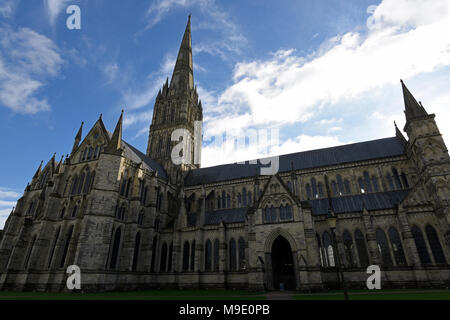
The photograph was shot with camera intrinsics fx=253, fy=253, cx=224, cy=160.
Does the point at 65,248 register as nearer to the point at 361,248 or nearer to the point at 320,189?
the point at 361,248

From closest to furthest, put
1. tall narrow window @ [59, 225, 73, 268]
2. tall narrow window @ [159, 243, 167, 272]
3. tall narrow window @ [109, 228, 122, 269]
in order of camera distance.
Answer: tall narrow window @ [59, 225, 73, 268], tall narrow window @ [109, 228, 122, 269], tall narrow window @ [159, 243, 167, 272]

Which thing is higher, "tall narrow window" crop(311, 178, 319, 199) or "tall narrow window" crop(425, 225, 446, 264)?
"tall narrow window" crop(311, 178, 319, 199)

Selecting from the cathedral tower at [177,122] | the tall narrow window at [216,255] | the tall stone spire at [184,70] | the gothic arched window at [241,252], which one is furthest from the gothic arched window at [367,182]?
the tall stone spire at [184,70]

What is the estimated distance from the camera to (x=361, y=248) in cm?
2634

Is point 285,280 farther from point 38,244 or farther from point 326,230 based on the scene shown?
point 38,244

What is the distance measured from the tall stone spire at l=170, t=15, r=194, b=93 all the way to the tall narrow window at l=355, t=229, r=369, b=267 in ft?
144

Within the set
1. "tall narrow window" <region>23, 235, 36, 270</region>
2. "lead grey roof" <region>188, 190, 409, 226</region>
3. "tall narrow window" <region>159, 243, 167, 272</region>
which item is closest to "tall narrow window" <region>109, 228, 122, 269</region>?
"tall narrow window" <region>159, 243, 167, 272</region>

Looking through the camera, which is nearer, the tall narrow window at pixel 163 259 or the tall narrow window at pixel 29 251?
the tall narrow window at pixel 29 251

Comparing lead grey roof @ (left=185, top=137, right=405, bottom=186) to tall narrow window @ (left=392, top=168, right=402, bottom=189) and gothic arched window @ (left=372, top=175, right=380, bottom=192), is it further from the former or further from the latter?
gothic arched window @ (left=372, top=175, right=380, bottom=192)

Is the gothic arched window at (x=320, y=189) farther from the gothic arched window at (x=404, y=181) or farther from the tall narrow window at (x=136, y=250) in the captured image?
the tall narrow window at (x=136, y=250)

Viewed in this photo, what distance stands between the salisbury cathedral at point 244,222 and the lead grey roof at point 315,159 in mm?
247

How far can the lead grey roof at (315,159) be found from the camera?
118ft

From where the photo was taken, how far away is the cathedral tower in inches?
1994

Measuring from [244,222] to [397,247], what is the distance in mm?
16366
